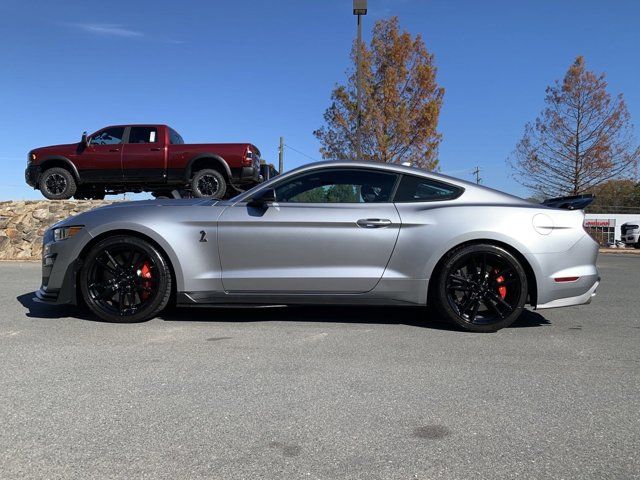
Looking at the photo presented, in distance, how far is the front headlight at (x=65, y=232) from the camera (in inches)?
184

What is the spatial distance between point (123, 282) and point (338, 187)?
2119mm

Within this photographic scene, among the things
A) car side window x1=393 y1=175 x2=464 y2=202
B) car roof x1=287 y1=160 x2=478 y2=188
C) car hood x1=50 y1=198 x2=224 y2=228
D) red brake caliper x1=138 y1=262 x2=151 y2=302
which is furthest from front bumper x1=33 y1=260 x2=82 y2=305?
car side window x1=393 y1=175 x2=464 y2=202

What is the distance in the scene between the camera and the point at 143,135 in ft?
39.1

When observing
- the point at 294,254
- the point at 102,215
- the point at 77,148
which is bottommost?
the point at 294,254

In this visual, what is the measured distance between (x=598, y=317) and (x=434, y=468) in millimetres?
3879

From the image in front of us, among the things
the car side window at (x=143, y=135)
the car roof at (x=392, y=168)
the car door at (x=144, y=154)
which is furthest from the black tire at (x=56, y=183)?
the car roof at (x=392, y=168)

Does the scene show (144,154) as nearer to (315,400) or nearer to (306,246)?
(306,246)

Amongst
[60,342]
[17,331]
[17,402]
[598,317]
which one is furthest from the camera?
[598,317]

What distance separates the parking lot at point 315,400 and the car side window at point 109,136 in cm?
791

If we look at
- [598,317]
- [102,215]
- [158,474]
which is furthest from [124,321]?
[598,317]

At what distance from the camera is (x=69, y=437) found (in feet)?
8.11

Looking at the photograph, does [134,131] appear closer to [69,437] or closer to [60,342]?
[60,342]

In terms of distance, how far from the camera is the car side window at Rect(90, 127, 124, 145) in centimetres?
1188

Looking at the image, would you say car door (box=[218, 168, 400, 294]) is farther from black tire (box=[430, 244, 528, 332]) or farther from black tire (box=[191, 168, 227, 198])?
black tire (box=[191, 168, 227, 198])
